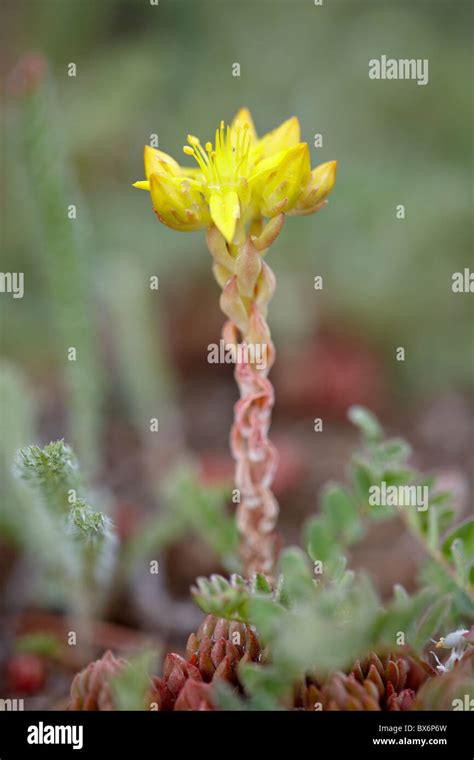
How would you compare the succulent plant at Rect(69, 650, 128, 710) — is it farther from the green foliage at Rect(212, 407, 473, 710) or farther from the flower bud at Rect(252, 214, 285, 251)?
the flower bud at Rect(252, 214, 285, 251)

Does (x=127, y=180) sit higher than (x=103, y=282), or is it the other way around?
(x=127, y=180)

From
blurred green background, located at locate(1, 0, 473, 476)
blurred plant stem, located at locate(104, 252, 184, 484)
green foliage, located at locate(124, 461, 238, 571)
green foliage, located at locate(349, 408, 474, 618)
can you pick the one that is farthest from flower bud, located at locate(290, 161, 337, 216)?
blurred plant stem, located at locate(104, 252, 184, 484)

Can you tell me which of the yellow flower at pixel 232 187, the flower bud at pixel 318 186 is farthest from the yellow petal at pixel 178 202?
the flower bud at pixel 318 186

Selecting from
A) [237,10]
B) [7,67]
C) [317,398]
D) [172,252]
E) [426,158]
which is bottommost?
[317,398]

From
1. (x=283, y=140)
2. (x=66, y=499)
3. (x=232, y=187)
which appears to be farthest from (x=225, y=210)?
(x=66, y=499)

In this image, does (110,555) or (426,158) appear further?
(426,158)
